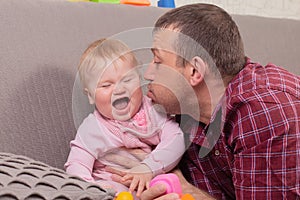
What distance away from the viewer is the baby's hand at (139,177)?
108 centimetres

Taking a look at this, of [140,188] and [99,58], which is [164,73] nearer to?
[99,58]

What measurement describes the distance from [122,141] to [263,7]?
4.12ft

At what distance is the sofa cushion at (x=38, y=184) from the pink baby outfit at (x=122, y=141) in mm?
333

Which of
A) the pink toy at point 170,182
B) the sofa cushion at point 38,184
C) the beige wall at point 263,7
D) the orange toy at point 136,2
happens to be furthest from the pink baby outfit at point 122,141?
the beige wall at point 263,7

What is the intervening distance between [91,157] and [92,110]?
0.13 metres

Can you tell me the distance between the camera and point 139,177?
110 centimetres

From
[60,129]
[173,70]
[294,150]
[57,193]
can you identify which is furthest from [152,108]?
[57,193]

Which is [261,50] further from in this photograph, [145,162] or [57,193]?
[57,193]

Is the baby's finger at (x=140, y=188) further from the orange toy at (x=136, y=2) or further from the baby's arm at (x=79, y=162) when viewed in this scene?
the orange toy at (x=136, y=2)

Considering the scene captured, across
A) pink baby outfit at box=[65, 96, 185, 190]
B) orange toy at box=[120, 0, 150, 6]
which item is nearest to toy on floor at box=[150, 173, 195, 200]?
pink baby outfit at box=[65, 96, 185, 190]

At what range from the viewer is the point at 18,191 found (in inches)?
26.3

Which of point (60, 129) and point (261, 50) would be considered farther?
point (261, 50)

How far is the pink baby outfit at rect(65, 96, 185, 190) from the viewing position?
3.70 ft

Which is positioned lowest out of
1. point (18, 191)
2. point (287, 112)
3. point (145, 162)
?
point (145, 162)
